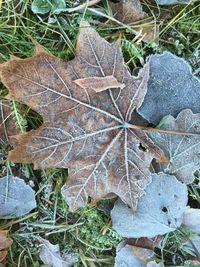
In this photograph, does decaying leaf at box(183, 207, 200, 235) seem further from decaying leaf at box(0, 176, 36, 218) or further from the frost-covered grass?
decaying leaf at box(0, 176, 36, 218)

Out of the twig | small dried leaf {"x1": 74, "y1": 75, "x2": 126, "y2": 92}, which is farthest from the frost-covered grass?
small dried leaf {"x1": 74, "y1": 75, "x2": 126, "y2": 92}

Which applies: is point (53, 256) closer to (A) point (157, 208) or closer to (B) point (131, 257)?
(B) point (131, 257)

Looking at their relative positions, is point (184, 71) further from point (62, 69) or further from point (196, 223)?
point (196, 223)

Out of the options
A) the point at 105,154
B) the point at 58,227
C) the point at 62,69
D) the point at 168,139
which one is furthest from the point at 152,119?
the point at 58,227

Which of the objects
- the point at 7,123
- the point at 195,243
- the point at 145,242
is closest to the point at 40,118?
the point at 7,123

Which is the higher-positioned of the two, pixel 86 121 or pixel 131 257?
pixel 86 121

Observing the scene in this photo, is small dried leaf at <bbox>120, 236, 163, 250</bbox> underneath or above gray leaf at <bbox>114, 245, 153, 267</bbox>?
above
